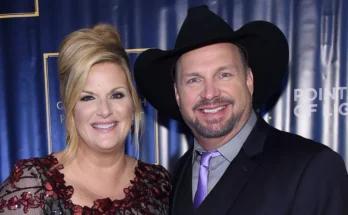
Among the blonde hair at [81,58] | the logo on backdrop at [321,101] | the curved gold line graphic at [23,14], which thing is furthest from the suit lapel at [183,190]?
the curved gold line graphic at [23,14]

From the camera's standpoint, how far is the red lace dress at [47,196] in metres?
1.93

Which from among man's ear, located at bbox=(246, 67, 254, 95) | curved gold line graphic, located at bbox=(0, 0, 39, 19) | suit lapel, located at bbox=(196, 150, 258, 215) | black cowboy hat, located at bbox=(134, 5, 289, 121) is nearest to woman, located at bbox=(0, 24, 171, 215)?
black cowboy hat, located at bbox=(134, 5, 289, 121)

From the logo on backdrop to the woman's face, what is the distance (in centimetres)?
142

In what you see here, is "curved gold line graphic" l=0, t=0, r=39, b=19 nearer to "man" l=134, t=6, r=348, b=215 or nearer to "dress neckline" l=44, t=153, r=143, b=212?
"man" l=134, t=6, r=348, b=215

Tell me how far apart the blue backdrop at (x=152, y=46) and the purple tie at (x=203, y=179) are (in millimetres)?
1117

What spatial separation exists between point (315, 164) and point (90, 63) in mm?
1174

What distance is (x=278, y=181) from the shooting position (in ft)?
5.69

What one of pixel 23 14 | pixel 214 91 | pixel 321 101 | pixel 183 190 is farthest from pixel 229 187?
pixel 23 14

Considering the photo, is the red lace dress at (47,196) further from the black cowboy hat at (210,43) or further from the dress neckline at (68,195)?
the black cowboy hat at (210,43)

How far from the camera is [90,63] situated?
80.3 inches

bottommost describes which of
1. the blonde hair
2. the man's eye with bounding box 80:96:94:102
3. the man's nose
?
the man's eye with bounding box 80:96:94:102

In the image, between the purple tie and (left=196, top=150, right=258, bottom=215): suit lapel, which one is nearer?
(left=196, top=150, right=258, bottom=215): suit lapel

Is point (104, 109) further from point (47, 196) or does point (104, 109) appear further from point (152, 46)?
point (152, 46)

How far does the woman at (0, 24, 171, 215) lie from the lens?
1.98m
